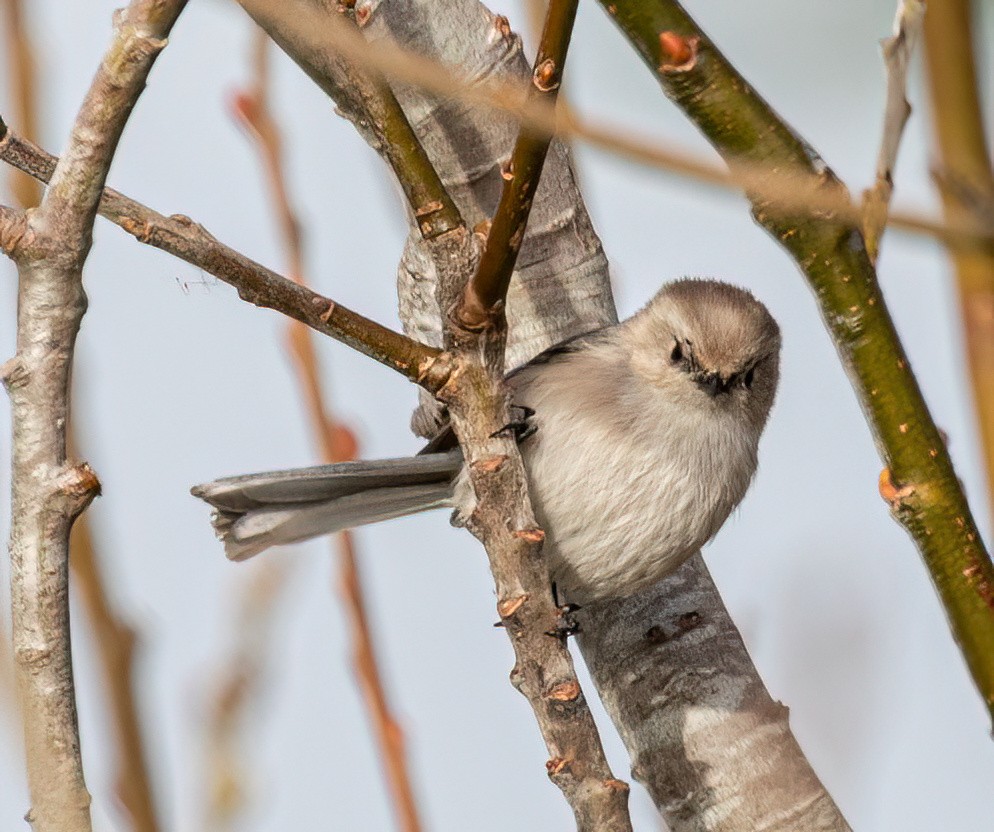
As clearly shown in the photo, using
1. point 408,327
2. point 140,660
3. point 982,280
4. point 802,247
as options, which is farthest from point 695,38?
point 408,327

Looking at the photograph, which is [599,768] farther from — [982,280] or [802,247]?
[982,280]

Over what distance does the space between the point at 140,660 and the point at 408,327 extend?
183cm

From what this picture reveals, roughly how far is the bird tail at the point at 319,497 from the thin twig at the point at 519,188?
0.81 metres

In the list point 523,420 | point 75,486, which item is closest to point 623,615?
point 523,420

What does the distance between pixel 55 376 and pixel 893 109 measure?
0.91 metres

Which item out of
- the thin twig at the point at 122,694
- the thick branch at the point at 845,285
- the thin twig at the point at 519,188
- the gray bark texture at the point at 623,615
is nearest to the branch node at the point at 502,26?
the gray bark texture at the point at 623,615

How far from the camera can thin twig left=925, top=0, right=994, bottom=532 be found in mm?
978

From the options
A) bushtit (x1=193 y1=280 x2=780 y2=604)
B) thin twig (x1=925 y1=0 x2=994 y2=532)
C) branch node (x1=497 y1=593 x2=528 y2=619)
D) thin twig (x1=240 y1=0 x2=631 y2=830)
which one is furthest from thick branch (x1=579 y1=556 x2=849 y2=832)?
thin twig (x1=925 y1=0 x2=994 y2=532)

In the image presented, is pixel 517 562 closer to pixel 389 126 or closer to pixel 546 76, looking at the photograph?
pixel 389 126

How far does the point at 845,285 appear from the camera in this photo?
131cm

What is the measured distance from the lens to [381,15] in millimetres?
2723

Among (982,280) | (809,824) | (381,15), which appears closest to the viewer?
(982,280)

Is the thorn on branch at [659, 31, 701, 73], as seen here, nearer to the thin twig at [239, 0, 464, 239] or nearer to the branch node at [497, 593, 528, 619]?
the thin twig at [239, 0, 464, 239]

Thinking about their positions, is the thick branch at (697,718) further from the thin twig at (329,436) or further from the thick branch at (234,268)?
the thick branch at (234,268)
